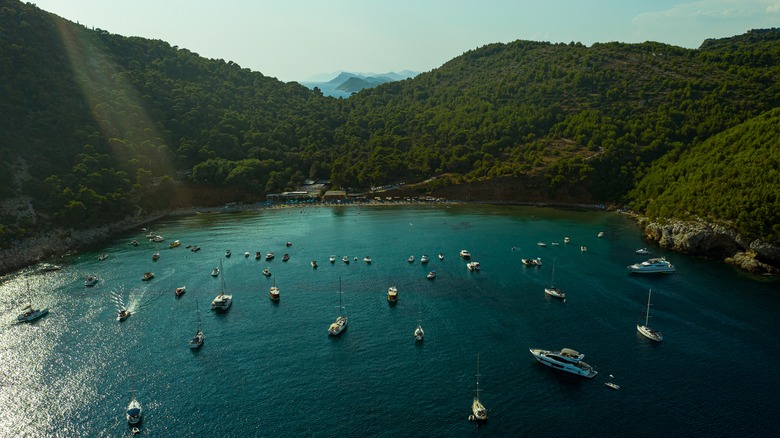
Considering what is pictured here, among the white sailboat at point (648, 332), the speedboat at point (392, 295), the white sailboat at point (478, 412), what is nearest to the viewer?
the white sailboat at point (478, 412)

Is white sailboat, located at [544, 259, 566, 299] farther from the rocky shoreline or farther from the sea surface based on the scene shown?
the rocky shoreline

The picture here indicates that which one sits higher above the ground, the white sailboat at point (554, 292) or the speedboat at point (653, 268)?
the speedboat at point (653, 268)

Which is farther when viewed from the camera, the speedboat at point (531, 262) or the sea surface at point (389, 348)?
the speedboat at point (531, 262)

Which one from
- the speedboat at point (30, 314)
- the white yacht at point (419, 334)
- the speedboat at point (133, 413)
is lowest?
the speedboat at point (133, 413)

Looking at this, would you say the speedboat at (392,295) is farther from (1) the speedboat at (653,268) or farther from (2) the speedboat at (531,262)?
(1) the speedboat at (653,268)

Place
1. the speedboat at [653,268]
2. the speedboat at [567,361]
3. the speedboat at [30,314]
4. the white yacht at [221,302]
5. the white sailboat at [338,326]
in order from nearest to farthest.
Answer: the speedboat at [567,361] < the white sailboat at [338,326] < the speedboat at [30,314] < the white yacht at [221,302] < the speedboat at [653,268]

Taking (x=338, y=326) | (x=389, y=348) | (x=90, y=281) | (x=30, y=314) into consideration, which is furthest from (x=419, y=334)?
(x=90, y=281)

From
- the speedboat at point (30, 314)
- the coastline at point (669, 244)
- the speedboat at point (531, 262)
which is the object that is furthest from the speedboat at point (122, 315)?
the speedboat at point (531, 262)
